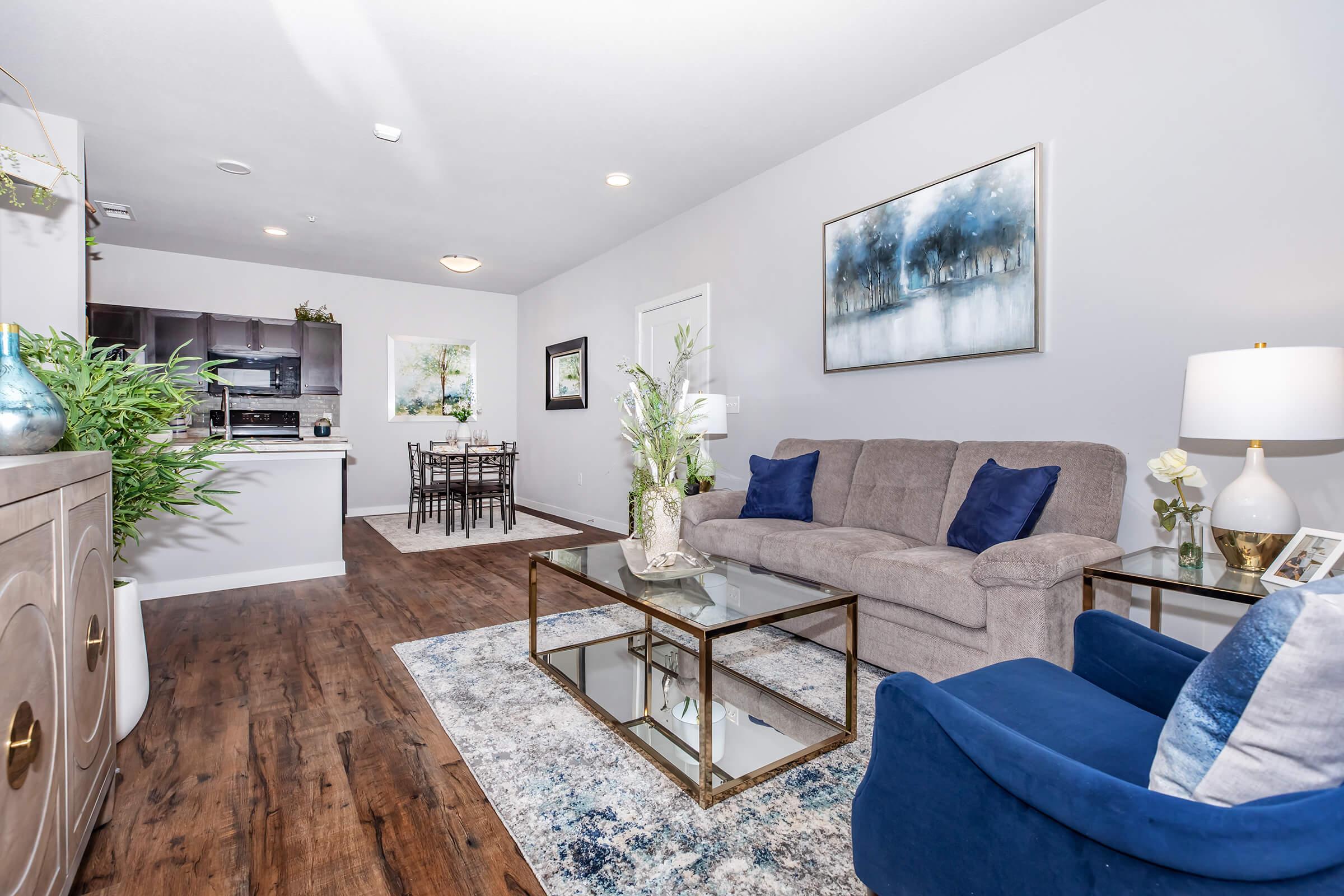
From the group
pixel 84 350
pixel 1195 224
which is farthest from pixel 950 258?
pixel 84 350

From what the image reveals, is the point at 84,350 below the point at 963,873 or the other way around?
the other way around

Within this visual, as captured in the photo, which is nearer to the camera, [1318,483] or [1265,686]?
[1265,686]

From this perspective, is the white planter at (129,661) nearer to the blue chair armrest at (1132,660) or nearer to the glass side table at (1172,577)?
the blue chair armrest at (1132,660)

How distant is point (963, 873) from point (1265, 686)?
0.52 meters

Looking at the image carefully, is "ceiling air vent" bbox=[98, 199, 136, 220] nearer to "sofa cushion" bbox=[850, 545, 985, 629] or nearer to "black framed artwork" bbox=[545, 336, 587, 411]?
"black framed artwork" bbox=[545, 336, 587, 411]

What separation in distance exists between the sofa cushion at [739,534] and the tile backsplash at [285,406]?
4.77 metres

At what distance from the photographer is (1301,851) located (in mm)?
679

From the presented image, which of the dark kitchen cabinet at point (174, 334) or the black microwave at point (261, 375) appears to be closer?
the dark kitchen cabinet at point (174, 334)

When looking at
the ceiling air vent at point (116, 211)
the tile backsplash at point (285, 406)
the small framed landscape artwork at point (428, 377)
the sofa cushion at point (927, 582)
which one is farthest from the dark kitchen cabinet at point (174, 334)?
the sofa cushion at point (927, 582)

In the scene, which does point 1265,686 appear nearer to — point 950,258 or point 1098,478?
point 1098,478

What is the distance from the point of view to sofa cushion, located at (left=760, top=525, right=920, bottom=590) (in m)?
2.68

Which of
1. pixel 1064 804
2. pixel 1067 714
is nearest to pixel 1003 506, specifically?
pixel 1067 714

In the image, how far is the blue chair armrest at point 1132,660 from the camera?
1314 mm

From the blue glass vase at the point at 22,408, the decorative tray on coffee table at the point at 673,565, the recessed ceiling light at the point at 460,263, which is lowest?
the decorative tray on coffee table at the point at 673,565
